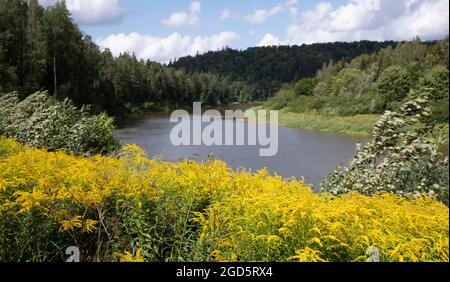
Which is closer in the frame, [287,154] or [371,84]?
[287,154]

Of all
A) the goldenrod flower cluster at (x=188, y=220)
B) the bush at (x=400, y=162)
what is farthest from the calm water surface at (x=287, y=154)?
the goldenrod flower cluster at (x=188, y=220)

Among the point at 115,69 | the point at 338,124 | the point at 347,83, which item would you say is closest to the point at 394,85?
the point at 338,124

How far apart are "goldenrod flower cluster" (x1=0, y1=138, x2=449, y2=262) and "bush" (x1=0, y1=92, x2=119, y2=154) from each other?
4.89 metres

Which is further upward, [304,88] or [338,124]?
[304,88]

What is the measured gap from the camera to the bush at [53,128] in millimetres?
8829

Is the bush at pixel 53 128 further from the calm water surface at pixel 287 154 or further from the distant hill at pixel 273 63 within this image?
the distant hill at pixel 273 63

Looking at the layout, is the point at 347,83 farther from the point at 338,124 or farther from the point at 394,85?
the point at 338,124

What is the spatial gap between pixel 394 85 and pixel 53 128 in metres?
40.3

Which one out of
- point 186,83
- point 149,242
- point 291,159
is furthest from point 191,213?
point 186,83

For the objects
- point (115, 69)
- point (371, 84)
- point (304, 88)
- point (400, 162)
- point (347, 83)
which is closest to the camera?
point (400, 162)

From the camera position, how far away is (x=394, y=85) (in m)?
43.7

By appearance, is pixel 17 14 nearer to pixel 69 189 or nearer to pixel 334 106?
pixel 334 106

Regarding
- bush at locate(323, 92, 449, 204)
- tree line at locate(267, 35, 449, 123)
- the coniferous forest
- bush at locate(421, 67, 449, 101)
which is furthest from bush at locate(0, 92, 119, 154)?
tree line at locate(267, 35, 449, 123)
